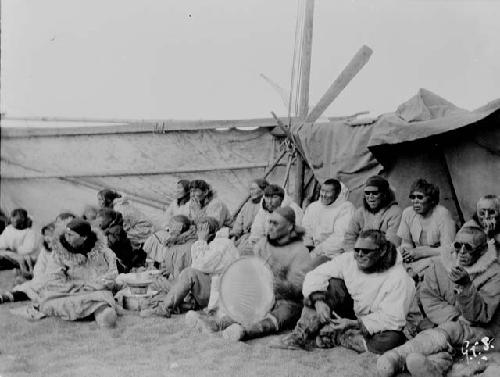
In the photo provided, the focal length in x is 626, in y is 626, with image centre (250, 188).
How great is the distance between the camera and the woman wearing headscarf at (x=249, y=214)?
7082 millimetres

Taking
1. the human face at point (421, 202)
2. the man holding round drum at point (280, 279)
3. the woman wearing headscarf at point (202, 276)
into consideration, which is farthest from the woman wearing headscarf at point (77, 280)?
the human face at point (421, 202)

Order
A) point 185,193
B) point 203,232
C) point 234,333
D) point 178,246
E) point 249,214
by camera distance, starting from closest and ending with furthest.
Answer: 1. point 234,333
2. point 203,232
3. point 178,246
4. point 249,214
5. point 185,193

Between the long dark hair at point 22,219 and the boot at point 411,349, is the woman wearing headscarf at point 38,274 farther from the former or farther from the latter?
the boot at point 411,349

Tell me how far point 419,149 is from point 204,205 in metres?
→ 2.54

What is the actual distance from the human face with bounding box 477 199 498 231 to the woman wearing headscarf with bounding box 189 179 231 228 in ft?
10.6

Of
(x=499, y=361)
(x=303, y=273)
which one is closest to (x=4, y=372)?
(x=303, y=273)

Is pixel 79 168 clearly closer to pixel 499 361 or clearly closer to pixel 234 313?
pixel 234 313

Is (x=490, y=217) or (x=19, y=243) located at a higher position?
(x=490, y=217)

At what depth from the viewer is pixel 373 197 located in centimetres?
563

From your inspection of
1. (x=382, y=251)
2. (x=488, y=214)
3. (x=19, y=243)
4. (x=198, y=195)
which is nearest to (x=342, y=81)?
(x=198, y=195)

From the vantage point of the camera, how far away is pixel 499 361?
12.9 feet

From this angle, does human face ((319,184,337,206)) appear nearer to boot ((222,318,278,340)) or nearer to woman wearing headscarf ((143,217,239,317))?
woman wearing headscarf ((143,217,239,317))

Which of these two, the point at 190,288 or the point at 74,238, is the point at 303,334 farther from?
the point at 74,238

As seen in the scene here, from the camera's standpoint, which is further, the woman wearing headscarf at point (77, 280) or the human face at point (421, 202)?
the human face at point (421, 202)
